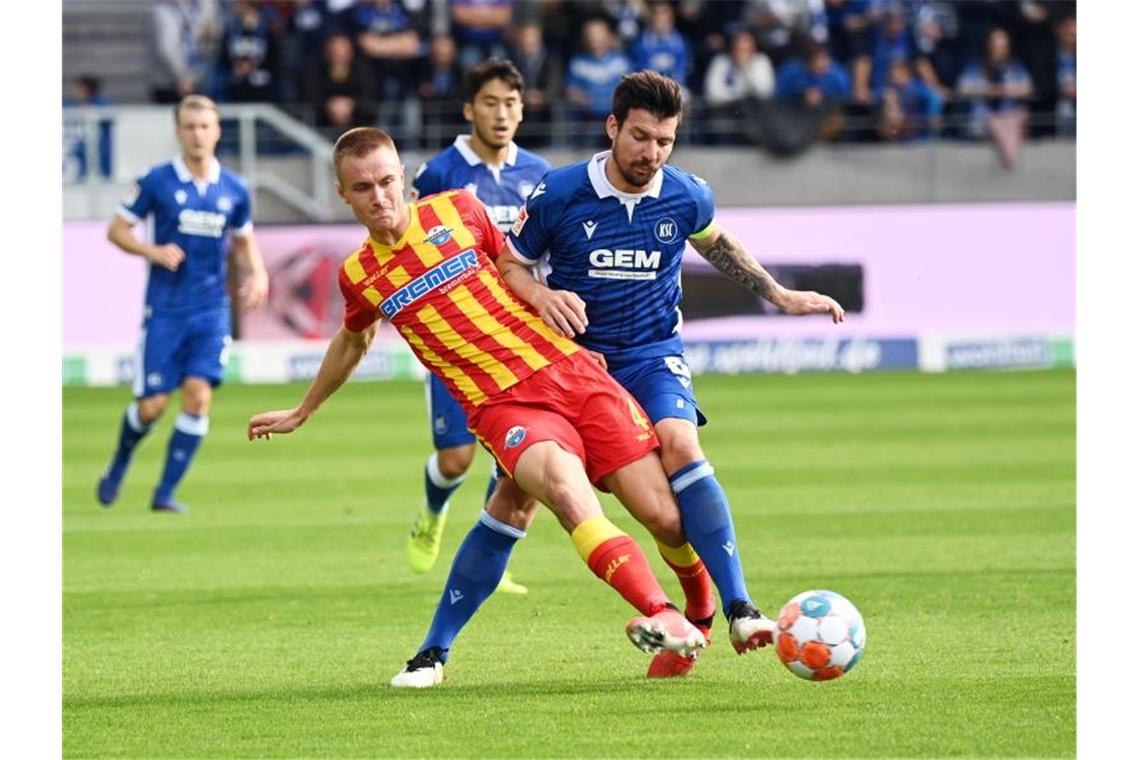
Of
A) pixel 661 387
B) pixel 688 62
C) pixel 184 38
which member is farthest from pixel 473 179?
pixel 184 38

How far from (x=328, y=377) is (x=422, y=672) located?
1086 mm

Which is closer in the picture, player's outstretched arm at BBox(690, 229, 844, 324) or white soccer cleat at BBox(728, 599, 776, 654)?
white soccer cleat at BBox(728, 599, 776, 654)

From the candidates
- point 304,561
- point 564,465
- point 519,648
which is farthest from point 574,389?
point 304,561

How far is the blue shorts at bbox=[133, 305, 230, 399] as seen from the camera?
12.9m

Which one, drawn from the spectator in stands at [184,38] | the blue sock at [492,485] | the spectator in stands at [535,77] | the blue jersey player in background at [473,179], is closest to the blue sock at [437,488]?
the blue jersey player in background at [473,179]

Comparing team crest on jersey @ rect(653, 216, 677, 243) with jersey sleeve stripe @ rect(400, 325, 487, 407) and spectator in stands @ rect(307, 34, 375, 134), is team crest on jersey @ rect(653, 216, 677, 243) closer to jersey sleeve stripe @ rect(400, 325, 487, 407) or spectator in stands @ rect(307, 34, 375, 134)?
jersey sleeve stripe @ rect(400, 325, 487, 407)

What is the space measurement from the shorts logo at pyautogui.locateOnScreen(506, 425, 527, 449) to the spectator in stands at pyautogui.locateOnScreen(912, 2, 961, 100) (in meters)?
19.4

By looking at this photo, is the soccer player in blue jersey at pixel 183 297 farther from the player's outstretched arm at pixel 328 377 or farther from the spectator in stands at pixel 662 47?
the spectator in stands at pixel 662 47

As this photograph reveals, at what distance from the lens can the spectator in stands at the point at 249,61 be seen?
24344 millimetres

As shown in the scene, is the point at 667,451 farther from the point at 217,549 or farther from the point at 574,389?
the point at 217,549

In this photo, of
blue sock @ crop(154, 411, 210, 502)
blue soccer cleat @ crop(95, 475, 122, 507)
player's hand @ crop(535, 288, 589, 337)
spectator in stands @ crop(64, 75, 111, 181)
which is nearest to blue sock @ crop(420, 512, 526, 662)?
player's hand @ crop(535, 288, 589, 337)

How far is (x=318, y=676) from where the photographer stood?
7.09 m

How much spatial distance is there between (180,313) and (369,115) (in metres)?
11.6

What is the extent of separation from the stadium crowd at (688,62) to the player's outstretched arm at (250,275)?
11.5 meters
